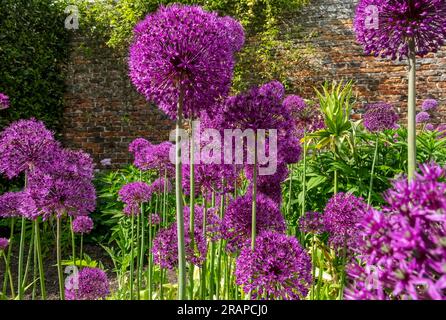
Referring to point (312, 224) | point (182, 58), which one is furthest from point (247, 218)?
point (182, 58)

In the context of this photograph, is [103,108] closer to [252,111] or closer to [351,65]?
[351,65]

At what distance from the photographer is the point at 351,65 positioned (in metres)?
6.69

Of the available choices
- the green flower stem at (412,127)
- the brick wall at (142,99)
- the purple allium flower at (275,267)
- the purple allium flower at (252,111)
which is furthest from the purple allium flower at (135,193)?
the brick wall at (142,99)

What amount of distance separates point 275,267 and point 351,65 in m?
5.89

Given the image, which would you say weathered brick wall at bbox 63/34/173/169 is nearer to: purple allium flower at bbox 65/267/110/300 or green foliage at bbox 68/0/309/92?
green foliage at bbox 68/0/309/92

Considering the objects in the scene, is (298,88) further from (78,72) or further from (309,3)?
(78,72)

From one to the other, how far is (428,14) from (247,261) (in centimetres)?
88

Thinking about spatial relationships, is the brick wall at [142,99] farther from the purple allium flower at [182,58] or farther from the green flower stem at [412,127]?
the purple allium flower at [182,58]

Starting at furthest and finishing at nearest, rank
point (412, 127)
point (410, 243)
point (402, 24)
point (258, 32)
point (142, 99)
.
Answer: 1. point (142, 99)
2. point (258, 32)
3. point (402, 24)
4. point (412, 127)
5. point (410, 243)

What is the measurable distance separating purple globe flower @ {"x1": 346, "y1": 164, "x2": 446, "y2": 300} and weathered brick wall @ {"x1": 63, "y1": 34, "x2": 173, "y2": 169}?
22.0 ft

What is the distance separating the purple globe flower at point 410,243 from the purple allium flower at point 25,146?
3.94ft

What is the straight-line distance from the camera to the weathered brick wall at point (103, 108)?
7289mm
